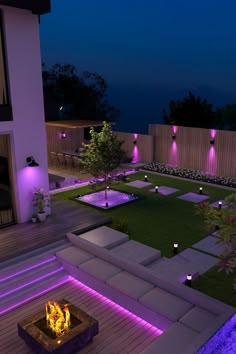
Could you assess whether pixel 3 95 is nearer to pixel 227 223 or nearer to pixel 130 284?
pixel 130 284

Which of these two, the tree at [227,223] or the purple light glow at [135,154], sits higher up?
the tree at [227,223]

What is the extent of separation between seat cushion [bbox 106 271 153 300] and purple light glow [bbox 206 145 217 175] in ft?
34.0

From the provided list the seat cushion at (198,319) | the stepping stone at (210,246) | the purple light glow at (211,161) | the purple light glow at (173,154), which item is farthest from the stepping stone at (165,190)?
the seat cushion at (198,319)

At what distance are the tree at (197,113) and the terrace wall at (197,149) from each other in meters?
8.83

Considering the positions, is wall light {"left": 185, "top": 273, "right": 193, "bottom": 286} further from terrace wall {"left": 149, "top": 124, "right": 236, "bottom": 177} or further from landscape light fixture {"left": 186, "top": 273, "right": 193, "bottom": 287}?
terrace wall {"left": 149, "top": 124, "right": 236, "bottom": 177}

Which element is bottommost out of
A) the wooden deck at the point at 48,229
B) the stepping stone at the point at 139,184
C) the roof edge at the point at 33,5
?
the stepping stone at the point at 139,184

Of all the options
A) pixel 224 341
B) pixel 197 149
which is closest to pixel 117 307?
pixel 224 341

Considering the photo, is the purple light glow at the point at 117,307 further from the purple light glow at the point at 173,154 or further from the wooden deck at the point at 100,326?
the purple light glow at the point at 173,154

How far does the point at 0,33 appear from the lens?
908 cm

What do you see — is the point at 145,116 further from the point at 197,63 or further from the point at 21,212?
the point at 21,212

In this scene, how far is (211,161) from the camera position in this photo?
55.6 feet

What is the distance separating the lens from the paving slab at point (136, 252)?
28.4 ft

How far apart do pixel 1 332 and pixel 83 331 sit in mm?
1838

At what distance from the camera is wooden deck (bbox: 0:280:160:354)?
632cm
